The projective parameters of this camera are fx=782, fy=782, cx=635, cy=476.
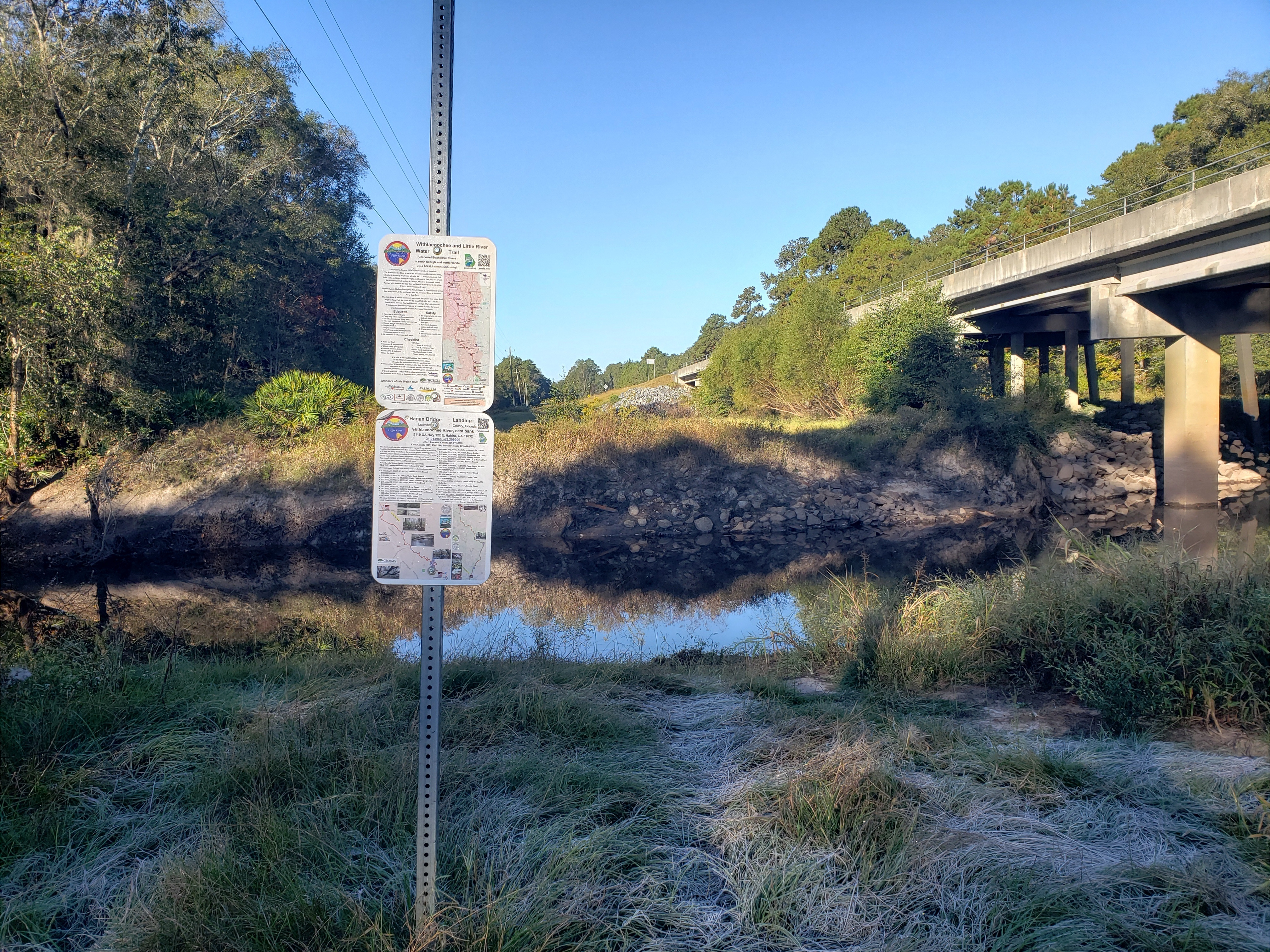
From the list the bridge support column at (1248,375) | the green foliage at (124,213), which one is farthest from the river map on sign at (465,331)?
the bridge support column at (1248,375)

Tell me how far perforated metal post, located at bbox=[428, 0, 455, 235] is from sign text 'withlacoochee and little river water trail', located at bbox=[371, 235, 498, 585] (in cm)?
14

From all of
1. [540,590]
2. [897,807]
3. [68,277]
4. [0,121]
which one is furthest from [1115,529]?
[0,121]

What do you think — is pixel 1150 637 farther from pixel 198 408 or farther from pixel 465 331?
pixel 198 408

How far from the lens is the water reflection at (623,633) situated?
7918 millimetres

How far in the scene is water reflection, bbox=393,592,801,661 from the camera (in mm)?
7918

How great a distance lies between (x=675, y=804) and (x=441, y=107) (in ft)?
10.0

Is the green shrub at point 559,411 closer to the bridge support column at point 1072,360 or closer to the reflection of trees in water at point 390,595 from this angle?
the reflection of trees in water at point 390,595

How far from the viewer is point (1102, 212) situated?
2634cm

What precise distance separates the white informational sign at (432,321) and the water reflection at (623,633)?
4737 millimetres

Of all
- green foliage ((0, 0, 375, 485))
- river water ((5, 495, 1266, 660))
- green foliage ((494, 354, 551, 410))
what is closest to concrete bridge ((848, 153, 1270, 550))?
river water ((5, 495, 1266, 660))

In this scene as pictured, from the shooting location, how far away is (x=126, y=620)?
36.3ft

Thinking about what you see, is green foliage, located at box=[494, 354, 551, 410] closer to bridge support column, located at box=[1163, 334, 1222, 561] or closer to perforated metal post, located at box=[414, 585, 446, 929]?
bridge support column, located at box=[1163, 334, 1222, 561]

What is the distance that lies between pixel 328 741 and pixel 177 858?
123cm

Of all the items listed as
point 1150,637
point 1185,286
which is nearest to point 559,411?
point 1185,286
